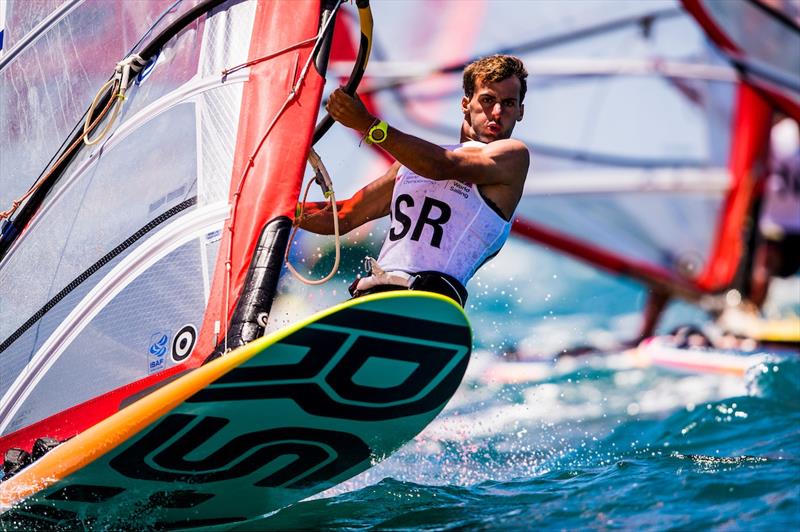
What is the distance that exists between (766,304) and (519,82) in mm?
6475

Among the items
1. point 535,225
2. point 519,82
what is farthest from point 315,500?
point 535,225

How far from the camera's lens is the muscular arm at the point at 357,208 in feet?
12.8

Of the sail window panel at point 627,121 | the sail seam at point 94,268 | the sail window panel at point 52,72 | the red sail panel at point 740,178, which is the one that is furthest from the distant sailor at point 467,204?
the red sail panel at point 740,178

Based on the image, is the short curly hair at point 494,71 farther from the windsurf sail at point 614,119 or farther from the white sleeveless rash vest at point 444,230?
the windsurf sail at point 614,119

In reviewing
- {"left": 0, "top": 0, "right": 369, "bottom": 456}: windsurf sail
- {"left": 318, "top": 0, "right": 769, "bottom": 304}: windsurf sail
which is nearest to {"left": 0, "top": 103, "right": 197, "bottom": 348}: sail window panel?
{"left": 0, "top": 0, "right": 369, "bottom": 456}: windsurf sail

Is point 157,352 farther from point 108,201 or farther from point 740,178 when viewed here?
point 740,178

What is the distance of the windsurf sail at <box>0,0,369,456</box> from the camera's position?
11.5 ft

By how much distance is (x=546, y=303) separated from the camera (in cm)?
1461

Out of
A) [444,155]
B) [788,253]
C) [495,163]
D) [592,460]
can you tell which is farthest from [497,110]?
[788,253]

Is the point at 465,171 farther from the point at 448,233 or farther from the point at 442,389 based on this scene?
the point at 442,389

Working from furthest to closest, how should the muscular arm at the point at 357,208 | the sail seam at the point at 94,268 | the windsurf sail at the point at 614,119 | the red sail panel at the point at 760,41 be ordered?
the windsurf sail at the point at 614,119, the red sail panel at the point at 760,41, the muscular arm at the point at 357,208, the sail seam at the point at 94,268

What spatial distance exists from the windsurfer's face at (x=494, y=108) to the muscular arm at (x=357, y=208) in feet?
1.44

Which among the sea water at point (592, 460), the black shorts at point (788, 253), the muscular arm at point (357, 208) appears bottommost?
the sea water at point (592, 460)

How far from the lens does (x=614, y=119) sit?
31.0 ft
